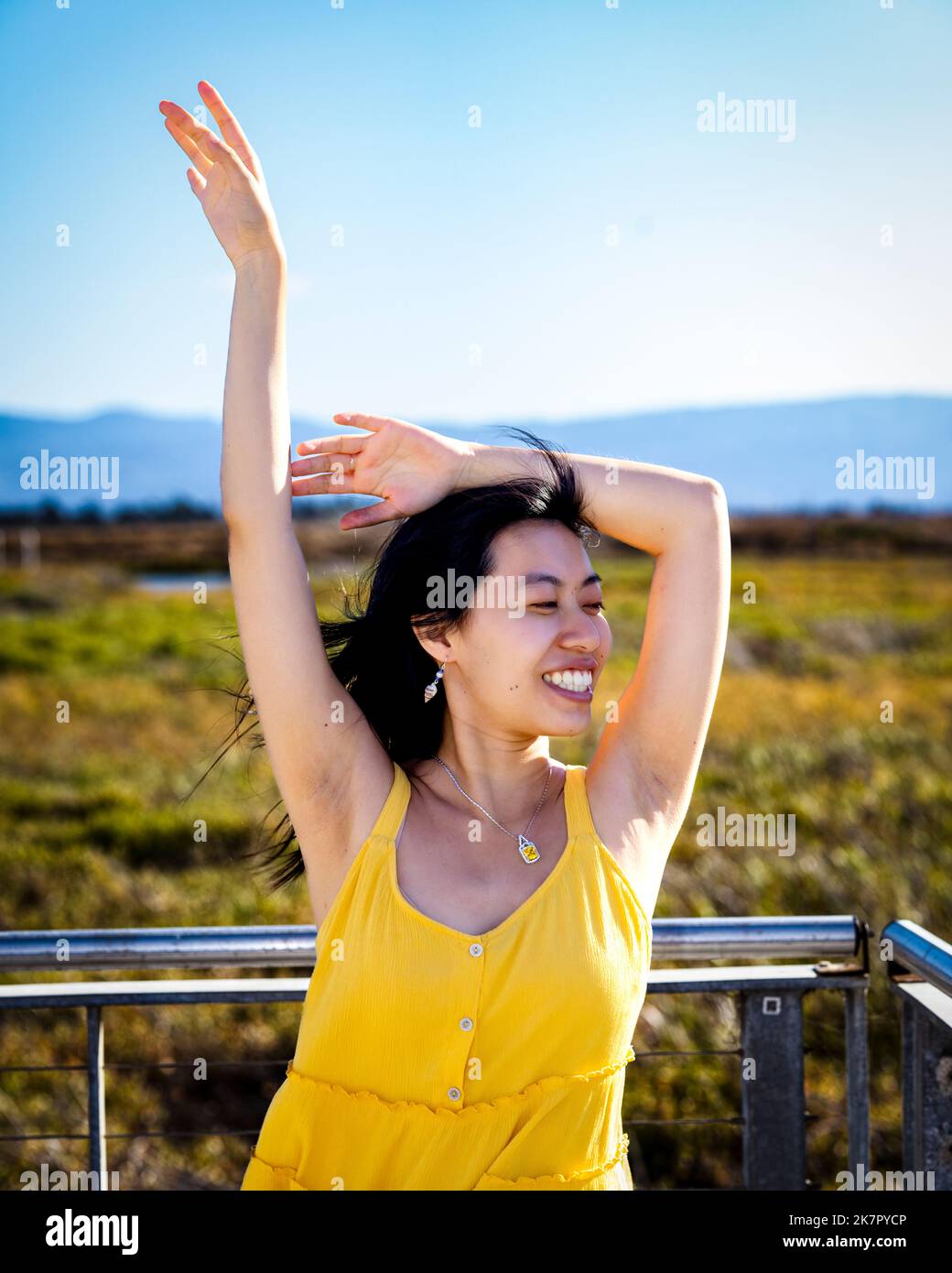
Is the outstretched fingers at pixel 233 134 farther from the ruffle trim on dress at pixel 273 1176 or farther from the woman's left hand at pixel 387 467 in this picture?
the ruffle trim on dress at pixel 273 1176

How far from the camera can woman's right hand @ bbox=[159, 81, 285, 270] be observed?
1.87 meters

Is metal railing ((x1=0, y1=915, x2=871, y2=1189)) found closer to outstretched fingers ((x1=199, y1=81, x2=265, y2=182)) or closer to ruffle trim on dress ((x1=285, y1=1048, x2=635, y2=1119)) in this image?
ruffle trim on dress ((x1=285, y1=1048, x2=635, y2=1119))

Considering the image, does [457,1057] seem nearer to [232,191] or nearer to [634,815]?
[634,815]

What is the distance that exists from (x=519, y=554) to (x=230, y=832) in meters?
7.34

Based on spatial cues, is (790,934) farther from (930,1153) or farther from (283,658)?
(283,658)

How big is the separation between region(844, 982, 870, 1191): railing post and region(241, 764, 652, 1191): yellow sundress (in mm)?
523

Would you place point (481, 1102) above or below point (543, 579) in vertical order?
below

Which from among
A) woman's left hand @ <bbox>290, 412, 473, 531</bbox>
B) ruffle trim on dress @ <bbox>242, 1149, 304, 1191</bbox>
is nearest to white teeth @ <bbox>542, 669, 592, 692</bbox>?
woman's left hand @ <bbox>290, 412, 473, 531</bbox>

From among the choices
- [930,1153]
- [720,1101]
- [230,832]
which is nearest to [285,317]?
[930,1153]

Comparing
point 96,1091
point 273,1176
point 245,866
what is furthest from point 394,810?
point 245,866

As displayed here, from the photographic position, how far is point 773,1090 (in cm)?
201

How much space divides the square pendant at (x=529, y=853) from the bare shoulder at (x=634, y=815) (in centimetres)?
10

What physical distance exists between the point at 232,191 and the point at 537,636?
86cm

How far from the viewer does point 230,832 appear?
877 centimetres
